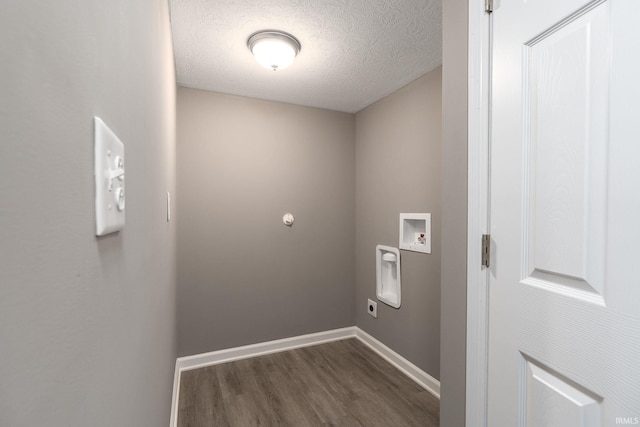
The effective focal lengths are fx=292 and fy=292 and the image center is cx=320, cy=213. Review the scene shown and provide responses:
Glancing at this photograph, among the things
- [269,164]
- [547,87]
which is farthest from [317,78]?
[547,87]

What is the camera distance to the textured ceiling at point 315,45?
1499 mm

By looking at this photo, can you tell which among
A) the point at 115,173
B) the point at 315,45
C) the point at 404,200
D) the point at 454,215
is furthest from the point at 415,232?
the point at 115,173

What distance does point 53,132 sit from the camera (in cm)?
25

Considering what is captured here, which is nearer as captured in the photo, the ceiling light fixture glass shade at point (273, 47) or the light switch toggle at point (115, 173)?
the light switch toggle at point (115, 173)

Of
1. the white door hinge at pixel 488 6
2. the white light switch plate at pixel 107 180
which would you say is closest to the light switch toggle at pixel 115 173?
the white light switch plate at pixel 107 180

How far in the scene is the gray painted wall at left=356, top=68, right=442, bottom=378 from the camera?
209 centimetres

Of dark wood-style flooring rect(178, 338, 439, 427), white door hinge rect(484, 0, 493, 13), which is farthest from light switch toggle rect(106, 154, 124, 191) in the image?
dark wood-style flooring rect(178, 338, 439, 427)

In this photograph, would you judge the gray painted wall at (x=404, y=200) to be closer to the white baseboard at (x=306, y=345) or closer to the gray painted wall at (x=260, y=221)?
the white baseboard at (x=306, y=345)

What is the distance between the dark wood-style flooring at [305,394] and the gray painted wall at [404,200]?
28 cm

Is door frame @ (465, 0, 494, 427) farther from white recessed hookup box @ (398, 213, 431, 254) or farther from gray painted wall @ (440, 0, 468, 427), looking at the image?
white recessed hookup box @ (398, 213, 431, 254)

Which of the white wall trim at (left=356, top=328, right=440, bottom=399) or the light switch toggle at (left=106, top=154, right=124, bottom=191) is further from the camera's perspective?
the white wall trim at (left=356, top=328, right=440, bottom=399)

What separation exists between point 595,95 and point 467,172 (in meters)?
0.39

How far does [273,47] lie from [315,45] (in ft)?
0.88

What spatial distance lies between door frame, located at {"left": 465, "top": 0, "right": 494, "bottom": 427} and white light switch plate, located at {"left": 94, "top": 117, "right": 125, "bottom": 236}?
0.99m
